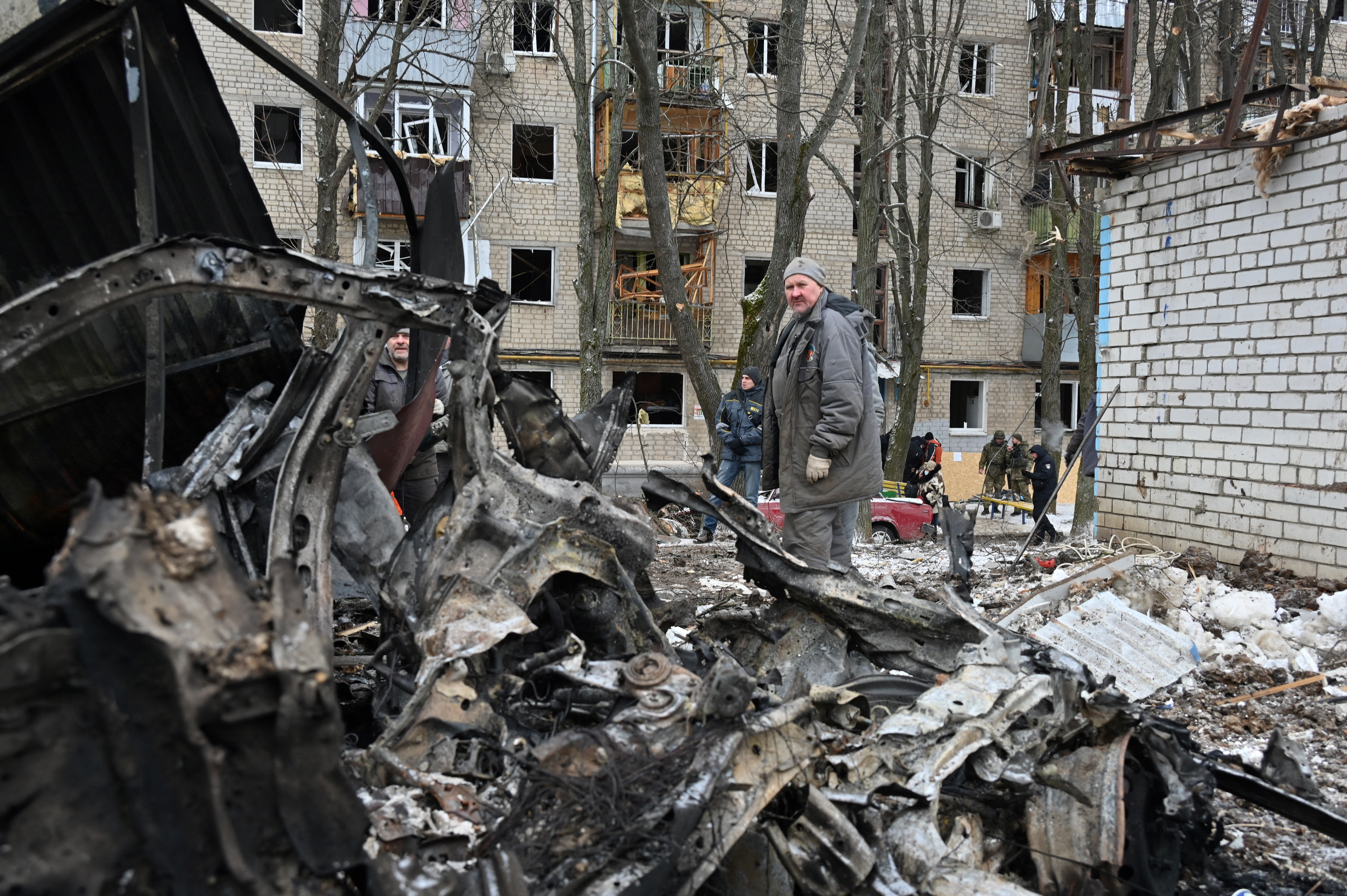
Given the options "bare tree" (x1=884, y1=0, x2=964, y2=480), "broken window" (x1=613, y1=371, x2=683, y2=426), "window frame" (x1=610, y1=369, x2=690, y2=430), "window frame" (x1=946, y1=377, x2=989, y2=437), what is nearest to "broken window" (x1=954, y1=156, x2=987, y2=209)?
"window frame" (x1=946, y1=377, x2=989, y2=437)

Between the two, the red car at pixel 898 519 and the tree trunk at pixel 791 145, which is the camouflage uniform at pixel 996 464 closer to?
the red car at pixel 898 519

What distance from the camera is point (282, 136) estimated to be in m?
20.5

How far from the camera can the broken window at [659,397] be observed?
2292 cm

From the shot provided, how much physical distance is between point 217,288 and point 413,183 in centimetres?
1861

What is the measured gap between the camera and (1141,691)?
4.94m

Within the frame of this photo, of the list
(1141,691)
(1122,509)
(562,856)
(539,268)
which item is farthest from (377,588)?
→ (539,268)

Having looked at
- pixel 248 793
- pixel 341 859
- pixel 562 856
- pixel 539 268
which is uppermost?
pixel 539 268

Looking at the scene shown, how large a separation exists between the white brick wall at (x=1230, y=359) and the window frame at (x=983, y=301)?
47.9 feet

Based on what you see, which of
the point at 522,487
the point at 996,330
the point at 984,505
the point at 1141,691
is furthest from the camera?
the point at 996,330

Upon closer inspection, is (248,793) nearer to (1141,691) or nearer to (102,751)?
(102,751)

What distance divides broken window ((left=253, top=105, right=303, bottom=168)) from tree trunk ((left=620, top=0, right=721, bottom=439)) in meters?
11.7

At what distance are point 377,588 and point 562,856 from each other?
1.52m

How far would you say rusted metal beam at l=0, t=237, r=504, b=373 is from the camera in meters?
2.40

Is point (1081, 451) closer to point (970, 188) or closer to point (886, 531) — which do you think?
point (886, 531)
